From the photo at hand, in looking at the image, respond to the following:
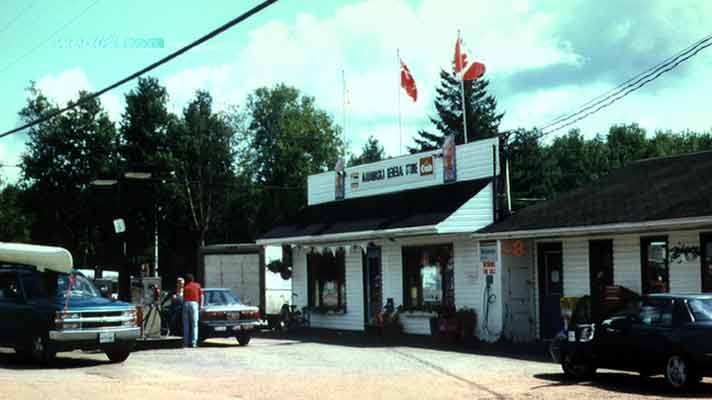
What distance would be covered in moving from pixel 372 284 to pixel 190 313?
782 cm

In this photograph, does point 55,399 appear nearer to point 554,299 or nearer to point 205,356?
point 205,356

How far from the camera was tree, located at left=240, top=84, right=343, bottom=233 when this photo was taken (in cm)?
7231

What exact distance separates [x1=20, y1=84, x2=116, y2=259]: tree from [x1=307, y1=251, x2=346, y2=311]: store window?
29780mm

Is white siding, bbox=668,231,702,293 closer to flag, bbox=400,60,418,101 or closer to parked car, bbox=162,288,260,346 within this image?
parked car, bbox=162,288,260,346

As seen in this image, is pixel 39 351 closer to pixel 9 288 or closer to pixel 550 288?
pixel 9 288

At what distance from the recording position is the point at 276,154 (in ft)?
249

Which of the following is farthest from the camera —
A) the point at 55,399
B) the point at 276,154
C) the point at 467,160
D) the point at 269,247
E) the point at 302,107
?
the point at 302,107

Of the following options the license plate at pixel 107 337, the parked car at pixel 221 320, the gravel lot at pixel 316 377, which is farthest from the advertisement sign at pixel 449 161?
the license plate at pixel 107 337

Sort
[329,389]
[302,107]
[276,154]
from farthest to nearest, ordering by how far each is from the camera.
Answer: [302,107] < [276,154] < [329,389]

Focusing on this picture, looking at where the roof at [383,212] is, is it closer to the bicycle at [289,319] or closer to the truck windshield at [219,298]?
the bicycle at [289,319]

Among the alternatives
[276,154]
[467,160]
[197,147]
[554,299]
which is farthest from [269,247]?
[276,154]

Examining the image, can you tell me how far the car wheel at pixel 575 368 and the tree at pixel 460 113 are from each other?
44.8m

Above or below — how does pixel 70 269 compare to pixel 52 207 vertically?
below

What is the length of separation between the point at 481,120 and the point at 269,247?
104ft
